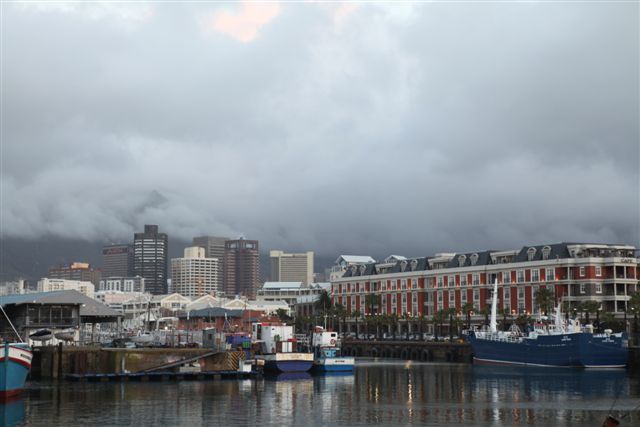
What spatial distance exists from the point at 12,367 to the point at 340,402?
28299 millimetres

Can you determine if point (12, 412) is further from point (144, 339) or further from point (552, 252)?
point (552, 252)

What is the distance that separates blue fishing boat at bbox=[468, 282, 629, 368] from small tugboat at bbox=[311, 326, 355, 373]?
2961cm

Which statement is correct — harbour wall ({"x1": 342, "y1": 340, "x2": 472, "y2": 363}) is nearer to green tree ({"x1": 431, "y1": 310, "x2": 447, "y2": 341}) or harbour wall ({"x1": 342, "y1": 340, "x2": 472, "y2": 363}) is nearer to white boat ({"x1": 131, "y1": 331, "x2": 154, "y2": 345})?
green tree ({"x1": 431, "y1": 310, "x2": 447, "y2": 341})

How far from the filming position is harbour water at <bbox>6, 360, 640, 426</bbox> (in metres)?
66.6

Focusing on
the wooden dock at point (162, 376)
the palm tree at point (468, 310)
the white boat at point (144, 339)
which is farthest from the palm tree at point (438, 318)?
the wooden dock at point (162, 376)

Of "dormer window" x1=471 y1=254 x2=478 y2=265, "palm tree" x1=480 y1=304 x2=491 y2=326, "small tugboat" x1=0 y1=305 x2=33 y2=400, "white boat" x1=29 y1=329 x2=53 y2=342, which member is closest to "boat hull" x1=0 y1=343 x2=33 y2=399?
"small tugboat" x1=0 y1=305 x2=33 y2=400

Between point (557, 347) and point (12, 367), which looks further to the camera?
point (557, 347)

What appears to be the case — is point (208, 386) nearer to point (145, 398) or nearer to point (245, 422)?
point (145, 398)

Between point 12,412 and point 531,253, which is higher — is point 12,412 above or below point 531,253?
below

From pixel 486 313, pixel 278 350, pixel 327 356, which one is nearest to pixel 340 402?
pixel 278 350

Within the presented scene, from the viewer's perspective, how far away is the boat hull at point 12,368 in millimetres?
77000

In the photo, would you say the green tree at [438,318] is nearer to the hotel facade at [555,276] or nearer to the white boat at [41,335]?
the hotel facade at [555,276]

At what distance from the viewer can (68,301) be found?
11156 centimetres

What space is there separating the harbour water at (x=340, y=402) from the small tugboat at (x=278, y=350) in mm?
3864
